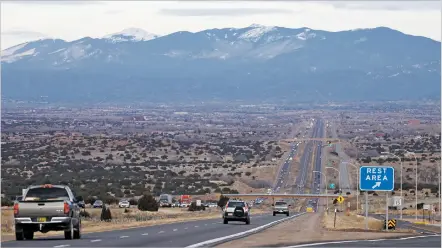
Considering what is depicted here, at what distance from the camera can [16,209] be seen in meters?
39.8

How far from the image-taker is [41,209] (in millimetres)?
39938

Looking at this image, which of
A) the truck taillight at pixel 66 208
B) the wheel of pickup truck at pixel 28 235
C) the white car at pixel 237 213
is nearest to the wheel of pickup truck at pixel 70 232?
the truck taillight at pixel 66 208

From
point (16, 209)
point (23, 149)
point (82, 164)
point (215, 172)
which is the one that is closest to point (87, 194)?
point (82, 164)

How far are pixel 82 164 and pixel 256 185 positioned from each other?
82.0 feet

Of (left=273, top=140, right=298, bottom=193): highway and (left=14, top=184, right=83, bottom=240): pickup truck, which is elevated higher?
(left=14, top=184, right=83, bottom=240): pickup truck

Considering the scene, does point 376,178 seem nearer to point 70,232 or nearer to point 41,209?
point 70,232

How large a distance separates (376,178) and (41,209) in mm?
24397

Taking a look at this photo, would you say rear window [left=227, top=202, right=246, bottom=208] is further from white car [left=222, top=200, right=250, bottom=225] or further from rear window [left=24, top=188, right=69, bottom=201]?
rear window [left=24, top=188, right=69, bottom=201]

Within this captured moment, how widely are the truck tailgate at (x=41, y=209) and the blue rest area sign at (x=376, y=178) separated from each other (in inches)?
924

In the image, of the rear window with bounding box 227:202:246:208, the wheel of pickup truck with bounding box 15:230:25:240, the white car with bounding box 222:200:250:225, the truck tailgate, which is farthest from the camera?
the rear window with bounding box 227:202:246:208

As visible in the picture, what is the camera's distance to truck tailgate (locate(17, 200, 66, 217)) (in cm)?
3989

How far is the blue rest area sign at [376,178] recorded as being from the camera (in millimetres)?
59375

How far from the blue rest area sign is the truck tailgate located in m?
23.5

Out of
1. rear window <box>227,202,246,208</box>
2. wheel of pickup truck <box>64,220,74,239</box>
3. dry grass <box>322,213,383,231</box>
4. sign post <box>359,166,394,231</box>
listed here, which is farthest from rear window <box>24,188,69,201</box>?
rear window <box>227,202,246,208</box>
